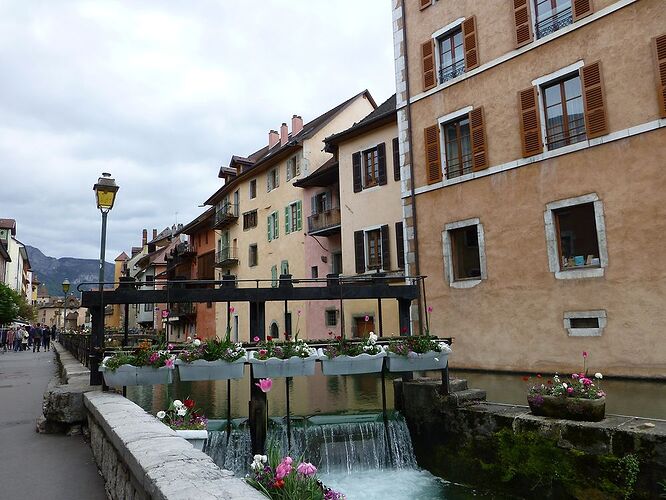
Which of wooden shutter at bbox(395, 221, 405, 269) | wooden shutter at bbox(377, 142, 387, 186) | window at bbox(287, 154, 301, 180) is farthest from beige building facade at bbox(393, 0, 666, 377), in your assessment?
window at bbox(287, 154, 301, 180)

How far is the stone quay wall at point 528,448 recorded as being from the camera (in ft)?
19.1

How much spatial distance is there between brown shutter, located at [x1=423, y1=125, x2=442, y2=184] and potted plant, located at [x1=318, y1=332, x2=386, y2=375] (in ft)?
28.8

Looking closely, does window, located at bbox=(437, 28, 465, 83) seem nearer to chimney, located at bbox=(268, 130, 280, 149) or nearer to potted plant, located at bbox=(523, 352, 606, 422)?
potted plant, located at bbox=(523, 352, 606, 422)

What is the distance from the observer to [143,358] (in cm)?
630

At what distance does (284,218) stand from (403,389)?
782 inches

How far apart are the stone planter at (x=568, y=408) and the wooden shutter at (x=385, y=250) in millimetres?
11995

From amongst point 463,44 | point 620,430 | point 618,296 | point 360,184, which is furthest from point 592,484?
point 360,184

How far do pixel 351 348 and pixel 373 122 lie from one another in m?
13.2

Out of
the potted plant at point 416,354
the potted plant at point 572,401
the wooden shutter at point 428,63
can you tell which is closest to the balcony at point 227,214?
the wooden shutter at point 428,63

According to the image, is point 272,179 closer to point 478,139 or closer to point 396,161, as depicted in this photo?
point 396,161

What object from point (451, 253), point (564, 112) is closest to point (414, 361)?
point (451, 253)

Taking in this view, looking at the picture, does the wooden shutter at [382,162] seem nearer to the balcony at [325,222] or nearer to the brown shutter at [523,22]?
the balcony at [325,222]

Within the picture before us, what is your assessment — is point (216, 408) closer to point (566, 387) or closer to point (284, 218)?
point (566, 387)

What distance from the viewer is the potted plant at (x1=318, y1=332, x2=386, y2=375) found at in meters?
7.82
